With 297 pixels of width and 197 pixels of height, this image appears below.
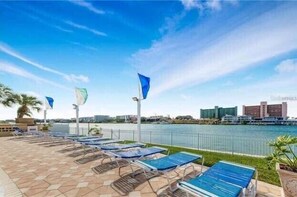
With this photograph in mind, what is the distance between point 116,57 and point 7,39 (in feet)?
21.9

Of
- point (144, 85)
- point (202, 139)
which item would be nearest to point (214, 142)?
point (202, 139)

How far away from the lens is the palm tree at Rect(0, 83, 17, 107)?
1962 cm

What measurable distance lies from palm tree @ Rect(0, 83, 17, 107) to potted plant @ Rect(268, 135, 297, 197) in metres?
22.7

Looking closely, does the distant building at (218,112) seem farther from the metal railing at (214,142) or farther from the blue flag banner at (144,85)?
the blue flag banner at (144,85)

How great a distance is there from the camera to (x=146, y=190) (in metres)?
4.33

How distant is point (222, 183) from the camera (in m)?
3.40

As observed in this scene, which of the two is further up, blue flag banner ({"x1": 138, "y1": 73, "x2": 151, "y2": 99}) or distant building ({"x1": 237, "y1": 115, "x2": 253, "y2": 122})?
blue flag banner ({"x1": 138, "y1": 73, "x2": 151, "y2": 99})

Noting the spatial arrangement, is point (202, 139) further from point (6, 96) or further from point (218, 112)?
point (218, 112)

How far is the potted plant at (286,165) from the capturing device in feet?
11.5

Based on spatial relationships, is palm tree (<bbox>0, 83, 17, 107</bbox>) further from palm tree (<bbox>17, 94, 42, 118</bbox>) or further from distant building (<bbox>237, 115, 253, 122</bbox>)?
distant building (<bbox>237, 115, 253, 122</bbox>)

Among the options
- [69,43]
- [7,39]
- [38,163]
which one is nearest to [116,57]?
[69,43]

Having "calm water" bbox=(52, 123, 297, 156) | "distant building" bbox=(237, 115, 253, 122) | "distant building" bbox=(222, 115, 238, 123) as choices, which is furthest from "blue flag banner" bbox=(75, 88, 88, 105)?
"distant building" bbox=(237, 115, 253, 122)

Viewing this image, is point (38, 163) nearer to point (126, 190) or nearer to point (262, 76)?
point (126, 190)

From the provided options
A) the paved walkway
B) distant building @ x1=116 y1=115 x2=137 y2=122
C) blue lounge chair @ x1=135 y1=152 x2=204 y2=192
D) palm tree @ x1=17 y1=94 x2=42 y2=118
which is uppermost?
palm tree @ x1=17 y1=94 x2=42 y2=118
